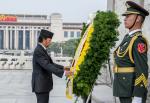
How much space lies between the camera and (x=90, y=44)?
18.6ft

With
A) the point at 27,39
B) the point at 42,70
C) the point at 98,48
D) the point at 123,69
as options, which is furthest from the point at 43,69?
the point at 27,39

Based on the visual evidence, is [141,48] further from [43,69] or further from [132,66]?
[43,69]

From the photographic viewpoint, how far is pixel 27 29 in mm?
107000

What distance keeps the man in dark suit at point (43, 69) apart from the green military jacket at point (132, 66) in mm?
1890

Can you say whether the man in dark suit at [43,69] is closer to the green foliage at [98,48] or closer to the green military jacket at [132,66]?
the green foliage at [98,48]

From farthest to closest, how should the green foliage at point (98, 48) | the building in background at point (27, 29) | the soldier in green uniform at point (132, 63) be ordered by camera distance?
the building in background at point (27, 29)
the green foliage at point (98, 48)
the soldier in green uniform at point (132, 63)

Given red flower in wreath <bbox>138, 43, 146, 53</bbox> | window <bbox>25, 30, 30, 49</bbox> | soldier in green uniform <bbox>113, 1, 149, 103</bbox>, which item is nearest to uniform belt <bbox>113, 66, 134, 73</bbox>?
soldier in green uniform <bbox>113, 1, 149, 103</bbox>

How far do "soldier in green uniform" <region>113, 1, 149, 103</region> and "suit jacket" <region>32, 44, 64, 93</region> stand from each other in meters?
1.94

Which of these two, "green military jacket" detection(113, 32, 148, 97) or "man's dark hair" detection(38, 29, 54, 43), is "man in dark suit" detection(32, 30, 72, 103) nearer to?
"man's dark hair" detection(38, 29, 54, 43)

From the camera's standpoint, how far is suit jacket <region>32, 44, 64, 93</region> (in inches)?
243

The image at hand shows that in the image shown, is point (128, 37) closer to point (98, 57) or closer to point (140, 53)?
point (140, 53)

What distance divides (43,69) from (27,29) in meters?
101

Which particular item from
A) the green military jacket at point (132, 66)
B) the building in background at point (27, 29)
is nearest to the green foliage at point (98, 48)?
the green military jacket at point (132, 66)

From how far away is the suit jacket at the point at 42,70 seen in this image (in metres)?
6.18
